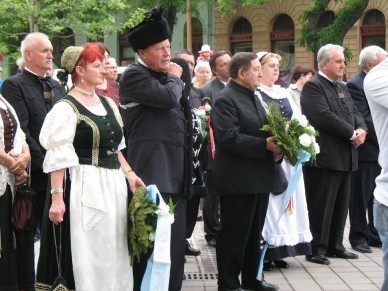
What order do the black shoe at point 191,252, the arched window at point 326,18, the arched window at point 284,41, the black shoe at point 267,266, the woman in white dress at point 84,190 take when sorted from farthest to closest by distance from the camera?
1. the arched window at point 284,41
2. the arched window at point 326,18
3. the black shoe at point 191,252
4. the black shoe at point 267,266
5. the woman in white dress at point 84,190

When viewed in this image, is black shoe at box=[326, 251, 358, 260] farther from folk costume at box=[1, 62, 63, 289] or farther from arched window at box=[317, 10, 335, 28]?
arched window at box=[317, 10, 335, 28]

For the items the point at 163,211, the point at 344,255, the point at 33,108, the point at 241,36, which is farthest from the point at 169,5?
the point at 163,211

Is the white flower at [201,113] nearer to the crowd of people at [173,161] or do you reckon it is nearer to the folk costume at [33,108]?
the crowd of people at [173,161]

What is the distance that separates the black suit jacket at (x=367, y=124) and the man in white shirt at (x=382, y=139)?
14.6 ft

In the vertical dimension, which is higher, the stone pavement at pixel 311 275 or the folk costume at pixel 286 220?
the folk costume at pixel 286 220

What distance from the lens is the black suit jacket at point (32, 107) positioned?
6.70 metres

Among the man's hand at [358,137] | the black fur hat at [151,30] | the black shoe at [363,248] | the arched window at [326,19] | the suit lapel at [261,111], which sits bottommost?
the black shoe at [363,248]

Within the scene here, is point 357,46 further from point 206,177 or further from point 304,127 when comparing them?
point 304,127

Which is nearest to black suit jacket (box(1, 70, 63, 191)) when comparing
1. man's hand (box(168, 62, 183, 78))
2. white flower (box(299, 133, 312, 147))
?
man's hand (box(168, 62, 183, 78))

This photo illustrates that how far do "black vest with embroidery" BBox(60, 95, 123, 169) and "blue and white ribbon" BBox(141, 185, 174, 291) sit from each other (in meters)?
0.39

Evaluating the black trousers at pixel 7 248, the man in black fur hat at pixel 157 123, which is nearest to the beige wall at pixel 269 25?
the man in black fur hat at pixel 157 123

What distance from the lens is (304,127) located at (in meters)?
6.69

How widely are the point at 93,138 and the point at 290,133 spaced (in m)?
1.91

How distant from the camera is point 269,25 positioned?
3519cm
